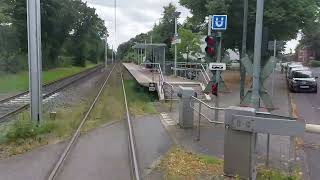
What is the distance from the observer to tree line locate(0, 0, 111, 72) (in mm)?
47500

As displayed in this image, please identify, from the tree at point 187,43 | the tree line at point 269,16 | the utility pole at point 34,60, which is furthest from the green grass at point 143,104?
the tree at point 187,43

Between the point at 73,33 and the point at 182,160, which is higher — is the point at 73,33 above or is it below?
above

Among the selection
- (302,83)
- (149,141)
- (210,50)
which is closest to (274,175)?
(149,141)

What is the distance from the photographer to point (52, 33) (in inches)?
2741

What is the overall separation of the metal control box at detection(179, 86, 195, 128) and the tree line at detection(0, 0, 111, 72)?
103 feet

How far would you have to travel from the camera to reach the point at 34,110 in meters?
13.4

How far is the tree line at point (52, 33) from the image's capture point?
4750 centimetres

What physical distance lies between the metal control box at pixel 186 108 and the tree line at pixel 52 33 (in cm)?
3143

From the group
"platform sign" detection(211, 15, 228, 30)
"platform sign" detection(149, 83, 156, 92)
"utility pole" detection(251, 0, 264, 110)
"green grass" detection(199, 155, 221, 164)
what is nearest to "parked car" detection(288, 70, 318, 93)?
"platform sign" detection(149, 83, 156, 92)

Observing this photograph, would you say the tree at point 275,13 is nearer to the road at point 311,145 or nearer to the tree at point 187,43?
the road at point 311,145

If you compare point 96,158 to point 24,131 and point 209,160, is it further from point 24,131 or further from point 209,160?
point 24,131

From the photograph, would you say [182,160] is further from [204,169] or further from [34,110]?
[34,110]

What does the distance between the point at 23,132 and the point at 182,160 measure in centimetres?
463

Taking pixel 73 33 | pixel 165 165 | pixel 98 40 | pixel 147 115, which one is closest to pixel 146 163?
pixel 165 165
